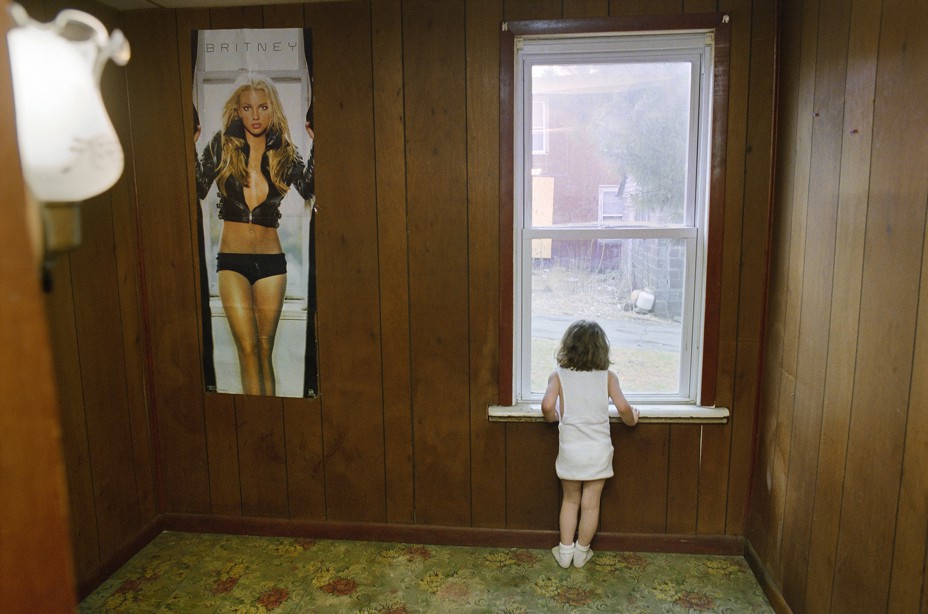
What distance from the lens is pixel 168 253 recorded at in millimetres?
2475

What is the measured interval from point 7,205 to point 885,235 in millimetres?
1717

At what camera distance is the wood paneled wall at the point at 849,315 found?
138cm

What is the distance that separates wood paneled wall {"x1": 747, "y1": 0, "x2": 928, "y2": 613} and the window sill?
19 centimetres

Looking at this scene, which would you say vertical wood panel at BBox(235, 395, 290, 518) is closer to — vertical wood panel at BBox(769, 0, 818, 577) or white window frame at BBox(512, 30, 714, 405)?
white window frame at BBox(512, 30, 714, 405)

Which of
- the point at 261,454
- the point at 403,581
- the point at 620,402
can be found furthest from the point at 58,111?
the point at 261,454

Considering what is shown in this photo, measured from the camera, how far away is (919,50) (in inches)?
53.6

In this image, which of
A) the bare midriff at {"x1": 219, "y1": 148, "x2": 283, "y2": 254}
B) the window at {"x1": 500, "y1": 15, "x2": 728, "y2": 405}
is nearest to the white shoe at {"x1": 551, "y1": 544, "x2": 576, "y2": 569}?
the window at {"x1": 500, "y1": 15, "x2": 728, "y2": 405}

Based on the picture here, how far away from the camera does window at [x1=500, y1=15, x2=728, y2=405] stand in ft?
7.28

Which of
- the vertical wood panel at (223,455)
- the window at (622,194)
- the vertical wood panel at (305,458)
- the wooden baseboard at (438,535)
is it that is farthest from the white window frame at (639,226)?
the vertical wood panel at (223,455)

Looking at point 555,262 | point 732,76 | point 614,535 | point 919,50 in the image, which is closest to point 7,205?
point 919,50

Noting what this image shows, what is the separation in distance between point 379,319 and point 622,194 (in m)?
1.06

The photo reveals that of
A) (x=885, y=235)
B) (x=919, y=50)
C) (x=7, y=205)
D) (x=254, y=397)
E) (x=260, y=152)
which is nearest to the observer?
(x=7, y=205)

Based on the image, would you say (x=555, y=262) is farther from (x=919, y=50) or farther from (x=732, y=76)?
(x=919, y=50)

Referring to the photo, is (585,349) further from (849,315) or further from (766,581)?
(766,581)
